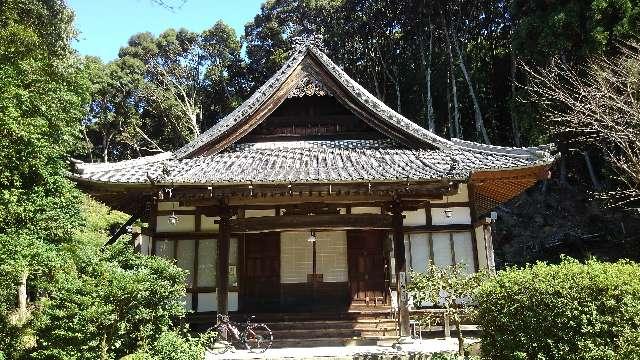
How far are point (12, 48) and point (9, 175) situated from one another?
16.2 ft

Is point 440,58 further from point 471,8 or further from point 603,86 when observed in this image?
point 603,86

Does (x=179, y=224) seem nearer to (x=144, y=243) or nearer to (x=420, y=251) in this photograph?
(x=144, y=243)

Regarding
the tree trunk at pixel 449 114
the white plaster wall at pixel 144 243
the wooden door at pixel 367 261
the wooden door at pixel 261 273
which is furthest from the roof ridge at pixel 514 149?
the tree trunk at pixel 449 114

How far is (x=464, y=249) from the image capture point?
469 inches

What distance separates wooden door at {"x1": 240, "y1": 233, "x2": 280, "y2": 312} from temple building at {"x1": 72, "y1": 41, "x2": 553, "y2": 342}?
3 cm

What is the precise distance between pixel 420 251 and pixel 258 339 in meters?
4.56

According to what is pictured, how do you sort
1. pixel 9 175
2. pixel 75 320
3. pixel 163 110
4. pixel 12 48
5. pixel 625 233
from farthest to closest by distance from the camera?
1. pixel 163 110
2. pixel 625 233
3. pixel 12 48
4. pixel 9 175
5. pixel 75 320

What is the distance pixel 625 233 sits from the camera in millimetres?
21359

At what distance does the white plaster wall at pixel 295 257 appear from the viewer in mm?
12688

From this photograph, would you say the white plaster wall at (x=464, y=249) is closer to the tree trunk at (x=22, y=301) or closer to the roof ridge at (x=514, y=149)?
the roof ridge at (x=514, y=149)

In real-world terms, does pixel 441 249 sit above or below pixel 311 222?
below

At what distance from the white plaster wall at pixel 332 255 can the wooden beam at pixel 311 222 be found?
79.0 inches

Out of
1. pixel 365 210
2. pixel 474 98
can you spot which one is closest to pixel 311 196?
pixel 365 210

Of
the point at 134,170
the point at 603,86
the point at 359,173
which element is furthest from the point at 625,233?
the point at 134,170
